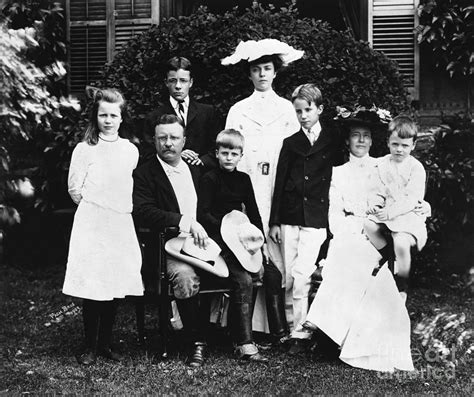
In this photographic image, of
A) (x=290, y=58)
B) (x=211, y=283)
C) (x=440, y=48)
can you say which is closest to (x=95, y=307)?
(x=211, y=283)

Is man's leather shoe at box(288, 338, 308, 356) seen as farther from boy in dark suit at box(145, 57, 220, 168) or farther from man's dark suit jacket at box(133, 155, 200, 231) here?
boy in dark suit at box(145, 57, 220, 168)

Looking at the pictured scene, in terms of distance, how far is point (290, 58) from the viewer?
5.31 meters

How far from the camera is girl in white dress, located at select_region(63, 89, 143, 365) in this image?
4.63 metres

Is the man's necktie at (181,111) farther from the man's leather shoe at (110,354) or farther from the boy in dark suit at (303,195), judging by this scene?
the man's leather shoe at (110,354)

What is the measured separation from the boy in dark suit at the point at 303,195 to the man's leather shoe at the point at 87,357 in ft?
4.55

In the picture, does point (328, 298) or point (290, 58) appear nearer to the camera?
point (328, 298)

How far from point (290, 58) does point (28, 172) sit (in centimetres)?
280

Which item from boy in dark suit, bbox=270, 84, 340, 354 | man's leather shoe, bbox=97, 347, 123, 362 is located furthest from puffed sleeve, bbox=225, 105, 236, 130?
man's leather shoe, bbox=97, 347, 123, 362

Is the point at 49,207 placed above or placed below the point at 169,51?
below

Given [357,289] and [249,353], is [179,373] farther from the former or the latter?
[357,289]

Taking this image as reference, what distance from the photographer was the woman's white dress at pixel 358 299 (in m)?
4.57

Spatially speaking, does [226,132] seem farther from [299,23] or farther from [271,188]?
[299,23]

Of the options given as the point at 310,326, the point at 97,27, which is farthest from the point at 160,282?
the point at 97,27

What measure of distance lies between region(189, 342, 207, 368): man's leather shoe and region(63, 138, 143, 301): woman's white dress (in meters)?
0.51
